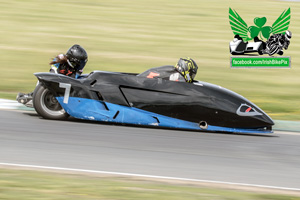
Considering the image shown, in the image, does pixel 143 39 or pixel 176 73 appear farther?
pixel 143 39

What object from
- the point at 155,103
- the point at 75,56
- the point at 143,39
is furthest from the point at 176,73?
the point at 143,39

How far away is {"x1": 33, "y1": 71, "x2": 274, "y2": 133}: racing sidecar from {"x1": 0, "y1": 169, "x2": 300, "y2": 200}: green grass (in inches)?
104

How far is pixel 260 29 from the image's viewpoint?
18125 mm

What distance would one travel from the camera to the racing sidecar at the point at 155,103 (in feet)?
25.4

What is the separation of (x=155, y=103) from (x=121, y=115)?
56 centimetres

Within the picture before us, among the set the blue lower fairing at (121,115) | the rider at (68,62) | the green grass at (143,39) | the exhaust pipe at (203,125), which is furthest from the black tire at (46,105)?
the green grass at (143,39)

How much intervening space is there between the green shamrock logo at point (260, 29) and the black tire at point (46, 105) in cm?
1055

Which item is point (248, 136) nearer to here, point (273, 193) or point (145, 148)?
point (145, 148)

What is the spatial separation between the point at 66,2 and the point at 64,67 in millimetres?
15532

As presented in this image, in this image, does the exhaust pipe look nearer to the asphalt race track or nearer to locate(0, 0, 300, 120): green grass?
the asphalt race track

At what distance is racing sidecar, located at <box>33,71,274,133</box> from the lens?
7734 mm

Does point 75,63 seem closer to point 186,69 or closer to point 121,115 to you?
point 121,115

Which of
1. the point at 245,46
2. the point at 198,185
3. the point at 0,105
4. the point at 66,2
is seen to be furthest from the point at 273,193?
the point at 66,2

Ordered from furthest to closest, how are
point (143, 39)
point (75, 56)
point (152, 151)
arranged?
1. point (143, 39)
2. point (75, 56)
3. point (152, 151)
